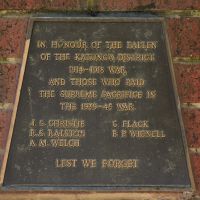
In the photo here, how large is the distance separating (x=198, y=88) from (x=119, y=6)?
42 centimetres

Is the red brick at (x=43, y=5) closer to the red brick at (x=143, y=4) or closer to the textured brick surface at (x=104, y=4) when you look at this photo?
the textured brick surface at (x=104, y=4)

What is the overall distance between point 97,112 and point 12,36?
0.42 metres

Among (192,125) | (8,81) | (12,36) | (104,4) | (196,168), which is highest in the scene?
(104,4)

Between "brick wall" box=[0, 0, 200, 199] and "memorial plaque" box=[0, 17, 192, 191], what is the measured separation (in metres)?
0.06

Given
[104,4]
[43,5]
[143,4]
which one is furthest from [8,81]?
[143,4]

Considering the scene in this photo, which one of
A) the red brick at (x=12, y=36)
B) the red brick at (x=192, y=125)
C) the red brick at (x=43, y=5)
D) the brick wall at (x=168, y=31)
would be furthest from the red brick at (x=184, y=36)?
the red brick at (x=12, y=36)

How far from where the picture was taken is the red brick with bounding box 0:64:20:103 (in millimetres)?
2250

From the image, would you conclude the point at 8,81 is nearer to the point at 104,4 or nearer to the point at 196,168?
the point at 104,4

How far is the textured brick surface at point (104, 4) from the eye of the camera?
2248 millimetres

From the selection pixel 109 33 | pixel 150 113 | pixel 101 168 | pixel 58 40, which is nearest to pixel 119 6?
pixel 109 33

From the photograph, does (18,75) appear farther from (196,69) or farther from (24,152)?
(196,69)

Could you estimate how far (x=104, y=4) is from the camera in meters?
2.25

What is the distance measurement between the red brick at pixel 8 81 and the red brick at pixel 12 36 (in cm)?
5

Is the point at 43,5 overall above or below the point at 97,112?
above
